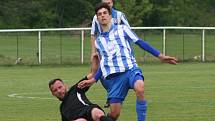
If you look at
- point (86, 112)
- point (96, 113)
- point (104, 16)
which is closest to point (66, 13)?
point (104, 16)

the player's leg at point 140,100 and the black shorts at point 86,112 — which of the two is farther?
the player's leg at point 140,100

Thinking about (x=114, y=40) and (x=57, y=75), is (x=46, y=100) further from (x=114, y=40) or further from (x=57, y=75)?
(x=57, y=75)

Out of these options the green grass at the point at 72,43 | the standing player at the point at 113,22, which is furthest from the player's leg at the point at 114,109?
the green grass at the point at 72,43

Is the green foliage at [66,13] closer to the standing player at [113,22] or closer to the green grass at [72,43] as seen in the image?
the green grass at [72,43]

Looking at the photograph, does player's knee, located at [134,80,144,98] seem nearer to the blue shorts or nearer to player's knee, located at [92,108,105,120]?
the blue shorts

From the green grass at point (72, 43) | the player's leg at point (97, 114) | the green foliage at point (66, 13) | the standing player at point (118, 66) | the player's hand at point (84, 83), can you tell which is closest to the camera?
the player's leg at point (97, 114)

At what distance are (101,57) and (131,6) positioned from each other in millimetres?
56107

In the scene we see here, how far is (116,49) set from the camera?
10914mm

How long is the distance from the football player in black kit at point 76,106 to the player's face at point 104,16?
111cm

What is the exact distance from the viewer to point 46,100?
17.7 metres

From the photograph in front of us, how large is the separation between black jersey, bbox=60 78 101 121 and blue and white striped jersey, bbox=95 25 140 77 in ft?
2.77

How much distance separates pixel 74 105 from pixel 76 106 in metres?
0.03

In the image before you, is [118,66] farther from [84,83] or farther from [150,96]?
[150,96]

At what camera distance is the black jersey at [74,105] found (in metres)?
10.1
